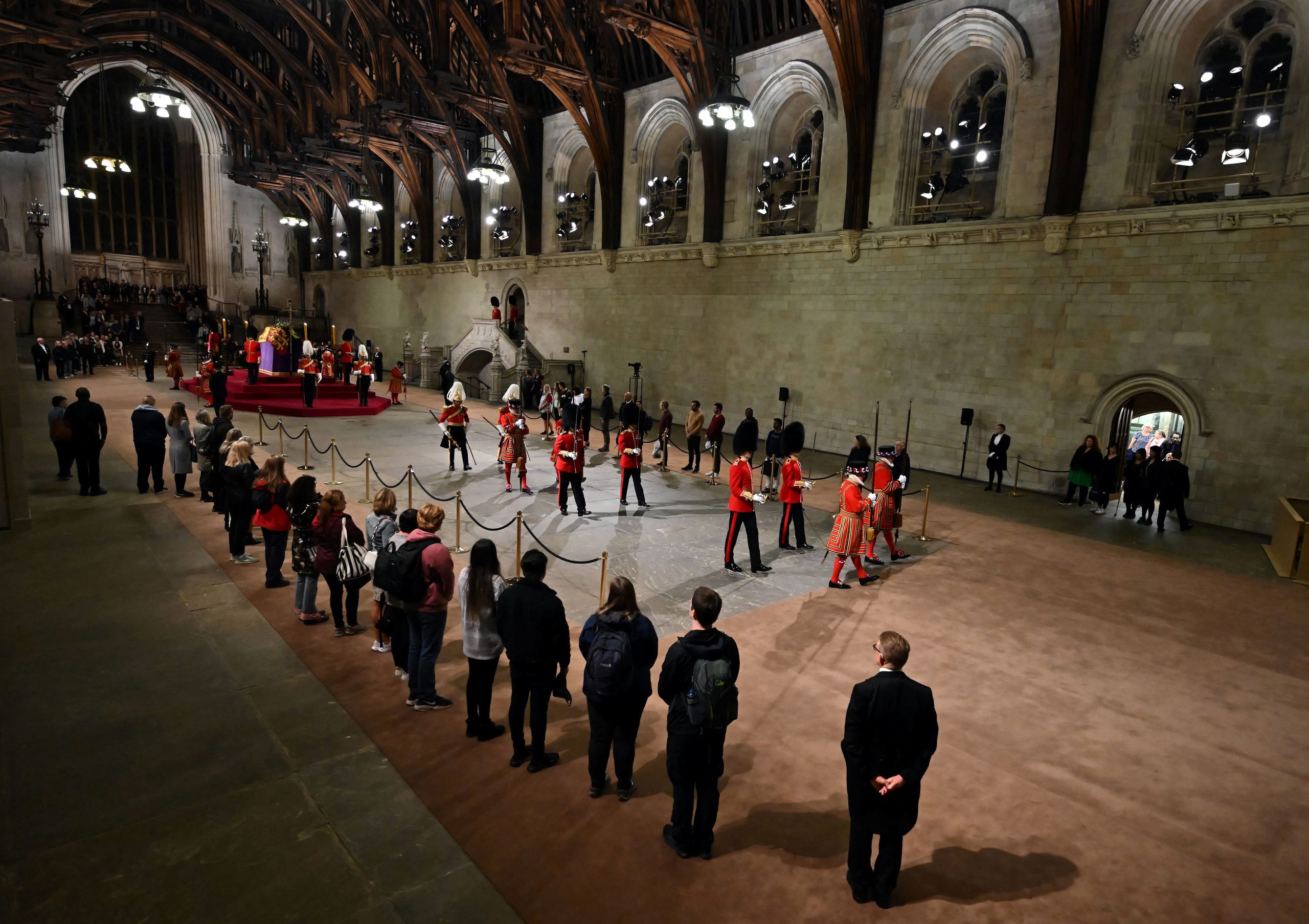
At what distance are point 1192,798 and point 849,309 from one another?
1339cm

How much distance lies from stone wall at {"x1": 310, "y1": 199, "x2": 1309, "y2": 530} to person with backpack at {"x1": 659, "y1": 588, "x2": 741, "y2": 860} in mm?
12136

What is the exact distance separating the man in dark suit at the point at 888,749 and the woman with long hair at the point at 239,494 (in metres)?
6.63

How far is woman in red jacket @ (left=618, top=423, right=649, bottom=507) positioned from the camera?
10.9 m

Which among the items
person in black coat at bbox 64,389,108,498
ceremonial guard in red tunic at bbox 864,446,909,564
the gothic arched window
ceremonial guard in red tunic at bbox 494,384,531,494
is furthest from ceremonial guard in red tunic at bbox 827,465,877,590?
person in black coat at bbox 64,389,108,498

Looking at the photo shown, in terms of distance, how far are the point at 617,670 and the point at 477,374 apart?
25.3 m

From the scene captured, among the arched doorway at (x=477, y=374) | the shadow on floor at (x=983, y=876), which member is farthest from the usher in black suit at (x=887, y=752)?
the arched doorway at (x=477, y=374)

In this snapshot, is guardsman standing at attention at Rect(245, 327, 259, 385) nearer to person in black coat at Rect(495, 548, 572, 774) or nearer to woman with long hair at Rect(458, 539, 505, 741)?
woman with long hair at Rect(458, 539, 505, 741)

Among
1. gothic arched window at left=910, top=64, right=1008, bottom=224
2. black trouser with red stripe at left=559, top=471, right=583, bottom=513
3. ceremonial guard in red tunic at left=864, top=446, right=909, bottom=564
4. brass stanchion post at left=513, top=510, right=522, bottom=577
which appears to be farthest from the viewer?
gothic arched window at left=910, top=64, right=1008, bottom=224

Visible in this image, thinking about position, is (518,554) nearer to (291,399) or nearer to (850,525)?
(850,525)

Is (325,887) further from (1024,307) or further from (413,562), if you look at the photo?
(1024,307)

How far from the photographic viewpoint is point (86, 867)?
11.6 feet

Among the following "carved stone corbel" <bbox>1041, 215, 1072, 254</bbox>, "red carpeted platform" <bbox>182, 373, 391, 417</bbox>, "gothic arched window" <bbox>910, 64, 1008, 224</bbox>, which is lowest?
"red carpeted platform" <bbox>182, 373, 391, 417</bbox>

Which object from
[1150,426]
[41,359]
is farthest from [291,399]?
[1150,426]

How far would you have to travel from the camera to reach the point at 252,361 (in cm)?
2150
